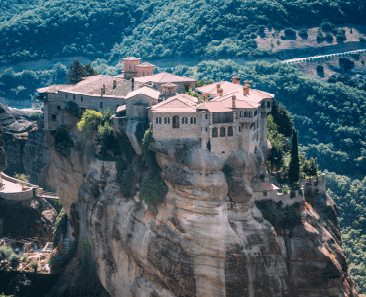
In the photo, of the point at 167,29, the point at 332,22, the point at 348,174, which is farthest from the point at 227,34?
the point at 348,174

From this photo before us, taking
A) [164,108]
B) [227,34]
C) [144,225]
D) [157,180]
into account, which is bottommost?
[144,225]

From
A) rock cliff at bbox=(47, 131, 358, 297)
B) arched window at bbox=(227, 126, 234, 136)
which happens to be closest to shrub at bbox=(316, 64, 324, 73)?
rock cliff at bbox=(47, 131, 358, 297)

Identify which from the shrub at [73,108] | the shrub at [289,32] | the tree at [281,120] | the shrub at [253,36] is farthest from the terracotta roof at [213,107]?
the shrub at [289,32]

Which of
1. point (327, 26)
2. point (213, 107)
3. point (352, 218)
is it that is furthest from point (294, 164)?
point (327, 26)

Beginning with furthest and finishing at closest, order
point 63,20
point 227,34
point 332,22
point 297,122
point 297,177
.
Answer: point 63,20 < point 332,22 < point 227,34 < point 297,122 < point 297,177

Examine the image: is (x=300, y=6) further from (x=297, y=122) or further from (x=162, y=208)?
(x=162, y=208)

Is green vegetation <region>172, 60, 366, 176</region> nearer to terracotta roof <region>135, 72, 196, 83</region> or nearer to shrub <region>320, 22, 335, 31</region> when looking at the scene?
shrub <region>320, 22, 335, 31</region>

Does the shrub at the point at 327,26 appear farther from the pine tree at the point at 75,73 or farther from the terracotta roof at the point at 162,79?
the terracotta roof at the point at 162,79
